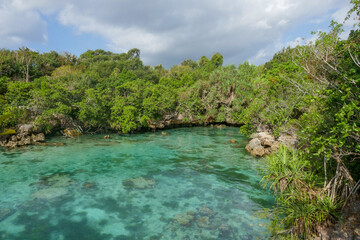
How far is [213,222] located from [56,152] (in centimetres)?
1349

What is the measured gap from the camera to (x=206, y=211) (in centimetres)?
759

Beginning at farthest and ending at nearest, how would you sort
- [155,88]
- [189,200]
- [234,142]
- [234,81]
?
[234,81] < [155,88] < [234,142] < [189,200]

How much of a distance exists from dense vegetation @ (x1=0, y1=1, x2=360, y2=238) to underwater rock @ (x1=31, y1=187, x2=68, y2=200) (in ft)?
12.1

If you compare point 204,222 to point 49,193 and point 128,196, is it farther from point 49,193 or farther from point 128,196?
point 49,193

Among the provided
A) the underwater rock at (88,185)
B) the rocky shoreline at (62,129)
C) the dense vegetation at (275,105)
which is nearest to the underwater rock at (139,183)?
the underwater rock at (88,185)

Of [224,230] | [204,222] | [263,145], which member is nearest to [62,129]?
[263,145]

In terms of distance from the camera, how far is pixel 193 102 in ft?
95.7

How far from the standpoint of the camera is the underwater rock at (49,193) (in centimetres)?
868

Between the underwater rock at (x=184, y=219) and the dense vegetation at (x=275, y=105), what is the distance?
2492mm

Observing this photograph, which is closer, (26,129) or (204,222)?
(204,222)

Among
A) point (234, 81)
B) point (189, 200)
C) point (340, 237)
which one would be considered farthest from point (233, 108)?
point (340, 237)

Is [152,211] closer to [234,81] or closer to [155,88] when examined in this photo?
[155,88]

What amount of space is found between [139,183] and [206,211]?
13.0 ft

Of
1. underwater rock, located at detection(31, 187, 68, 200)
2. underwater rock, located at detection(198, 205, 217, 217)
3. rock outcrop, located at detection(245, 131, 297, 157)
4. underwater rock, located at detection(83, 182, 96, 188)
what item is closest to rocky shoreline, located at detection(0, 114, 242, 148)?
underwater rock, located at detection(31, 187, 68, 200)
